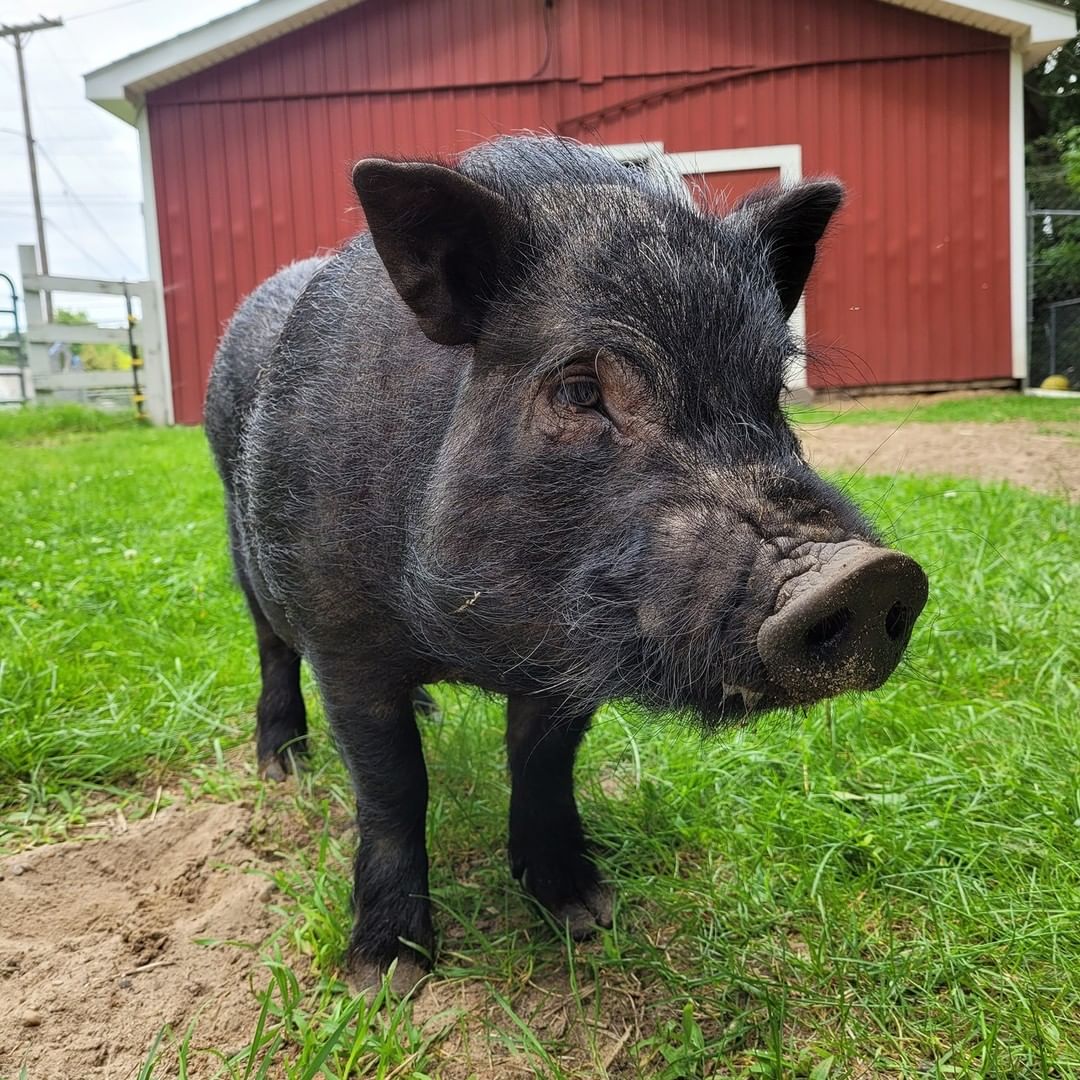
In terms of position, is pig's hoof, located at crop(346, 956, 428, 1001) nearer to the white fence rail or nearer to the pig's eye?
the pig's eye

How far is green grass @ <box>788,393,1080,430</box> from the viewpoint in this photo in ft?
33.3

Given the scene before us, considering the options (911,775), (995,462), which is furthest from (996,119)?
(911,775)

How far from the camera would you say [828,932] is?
7.36 ft

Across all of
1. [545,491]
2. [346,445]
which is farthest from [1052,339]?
[545,491]

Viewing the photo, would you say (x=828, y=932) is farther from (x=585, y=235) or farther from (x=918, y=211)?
(x=918, y=211)

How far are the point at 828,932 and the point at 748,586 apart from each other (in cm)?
116

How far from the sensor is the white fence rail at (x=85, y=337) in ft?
43.9

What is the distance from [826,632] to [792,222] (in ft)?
4.04

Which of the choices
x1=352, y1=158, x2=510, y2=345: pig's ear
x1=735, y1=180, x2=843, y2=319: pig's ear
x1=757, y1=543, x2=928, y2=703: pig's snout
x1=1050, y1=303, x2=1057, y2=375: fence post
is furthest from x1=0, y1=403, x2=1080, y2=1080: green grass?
x1=1050, y1=303, x2=1057, y2=375: fence post

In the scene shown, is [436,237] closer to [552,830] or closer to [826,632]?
[826,632]

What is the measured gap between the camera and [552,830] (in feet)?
8.18

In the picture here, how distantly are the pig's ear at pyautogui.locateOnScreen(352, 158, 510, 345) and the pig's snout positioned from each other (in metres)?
→ 0.91

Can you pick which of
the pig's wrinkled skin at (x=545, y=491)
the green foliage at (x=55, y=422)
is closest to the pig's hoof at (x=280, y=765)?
the pig's wrinkled skin at (x=545, y=491)

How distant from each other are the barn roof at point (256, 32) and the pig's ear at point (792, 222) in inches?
471
